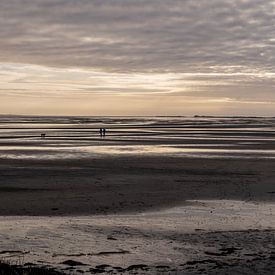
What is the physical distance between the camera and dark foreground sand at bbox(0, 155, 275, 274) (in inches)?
372

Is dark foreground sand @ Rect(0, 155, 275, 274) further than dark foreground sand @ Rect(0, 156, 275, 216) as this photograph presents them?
No

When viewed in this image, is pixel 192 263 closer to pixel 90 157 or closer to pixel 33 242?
pixel 33 242

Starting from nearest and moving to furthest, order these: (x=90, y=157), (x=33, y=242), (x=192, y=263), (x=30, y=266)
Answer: (x=30, y=266), (x=192, y=263), (x=33, y=242), (x=90, y=157)

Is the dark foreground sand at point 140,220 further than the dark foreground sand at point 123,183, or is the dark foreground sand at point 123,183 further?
the dark foreground sand at point 123,183

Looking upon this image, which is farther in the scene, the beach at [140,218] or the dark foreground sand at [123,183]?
the dark foreground sand at [123,183]

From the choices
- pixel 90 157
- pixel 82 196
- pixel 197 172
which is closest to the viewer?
pixel 82 196

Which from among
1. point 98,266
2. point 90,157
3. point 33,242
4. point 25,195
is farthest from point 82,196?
point 90,157

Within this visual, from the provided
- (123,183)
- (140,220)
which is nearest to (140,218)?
(140,220)

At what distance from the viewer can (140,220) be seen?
43.3 ft

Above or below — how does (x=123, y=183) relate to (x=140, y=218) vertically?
above

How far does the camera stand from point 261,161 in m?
29.0

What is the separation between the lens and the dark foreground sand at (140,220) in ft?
31.0

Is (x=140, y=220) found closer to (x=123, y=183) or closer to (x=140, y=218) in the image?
(x=140, y=218)

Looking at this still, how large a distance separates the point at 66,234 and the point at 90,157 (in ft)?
64.6
